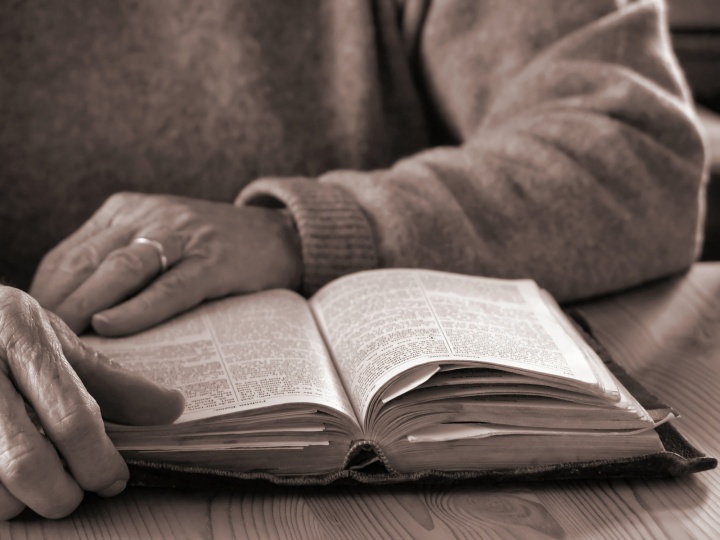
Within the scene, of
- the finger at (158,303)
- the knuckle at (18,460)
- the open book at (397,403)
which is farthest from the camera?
the finger at (158,303)

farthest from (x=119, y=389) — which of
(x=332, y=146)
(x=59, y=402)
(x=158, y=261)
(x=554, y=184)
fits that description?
(x=332, y=146)

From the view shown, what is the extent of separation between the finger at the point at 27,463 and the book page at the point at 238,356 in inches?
3.9

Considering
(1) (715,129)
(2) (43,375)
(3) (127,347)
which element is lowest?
(1) (715,129)

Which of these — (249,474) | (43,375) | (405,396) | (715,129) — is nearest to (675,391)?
(405,396)

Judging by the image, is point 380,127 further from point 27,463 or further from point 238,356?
point 27,463

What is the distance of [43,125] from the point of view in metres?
1.13

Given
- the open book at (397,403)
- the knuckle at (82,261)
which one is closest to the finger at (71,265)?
the knuckle at (82,261)

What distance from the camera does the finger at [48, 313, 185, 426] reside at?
1.90 ft

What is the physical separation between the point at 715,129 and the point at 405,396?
135cm

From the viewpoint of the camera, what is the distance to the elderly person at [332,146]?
92 cm

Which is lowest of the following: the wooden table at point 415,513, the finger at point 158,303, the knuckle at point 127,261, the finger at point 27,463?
the wooden table at point 415,513

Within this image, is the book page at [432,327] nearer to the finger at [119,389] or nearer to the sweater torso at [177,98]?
the finger at [119,389]

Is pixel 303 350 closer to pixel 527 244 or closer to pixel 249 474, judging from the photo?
pixel 249 474

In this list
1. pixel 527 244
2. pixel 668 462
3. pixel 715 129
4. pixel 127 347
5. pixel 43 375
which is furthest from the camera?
pixel 715 129
